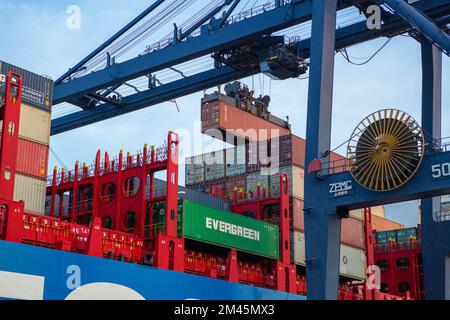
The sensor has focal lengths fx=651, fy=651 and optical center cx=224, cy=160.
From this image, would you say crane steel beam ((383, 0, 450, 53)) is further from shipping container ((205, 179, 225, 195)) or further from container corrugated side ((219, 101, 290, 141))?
shipping container ((205, 179, 225, 195))

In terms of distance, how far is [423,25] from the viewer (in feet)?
78.7

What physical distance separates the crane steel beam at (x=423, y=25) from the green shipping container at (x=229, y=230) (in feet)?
38.1

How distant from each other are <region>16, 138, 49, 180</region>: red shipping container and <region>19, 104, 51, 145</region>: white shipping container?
299 millimetres

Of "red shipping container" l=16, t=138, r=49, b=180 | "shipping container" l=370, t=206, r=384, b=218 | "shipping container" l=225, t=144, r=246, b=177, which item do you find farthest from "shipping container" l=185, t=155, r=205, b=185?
"red shipping container" l=16, t=138, r=49, b=180

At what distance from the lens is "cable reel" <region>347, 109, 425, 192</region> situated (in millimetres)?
22578

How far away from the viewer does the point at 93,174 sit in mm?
30516

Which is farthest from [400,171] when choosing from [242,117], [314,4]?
[242,117]

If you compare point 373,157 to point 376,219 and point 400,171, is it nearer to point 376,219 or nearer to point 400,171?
point 400,171

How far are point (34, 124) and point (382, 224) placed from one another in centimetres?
3495

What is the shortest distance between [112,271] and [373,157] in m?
10.3

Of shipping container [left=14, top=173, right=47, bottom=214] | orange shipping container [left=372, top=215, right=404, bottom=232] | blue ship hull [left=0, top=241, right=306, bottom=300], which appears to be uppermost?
orange shipping container [left=372, top=215, right=404, bottom=232]

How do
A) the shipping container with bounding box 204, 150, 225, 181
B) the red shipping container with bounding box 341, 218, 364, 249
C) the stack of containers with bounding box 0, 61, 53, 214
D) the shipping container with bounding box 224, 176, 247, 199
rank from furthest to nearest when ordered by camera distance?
1. the shipping container with bounding box 204, 150, 225, 181
2. the shipping container with bounding box 224, 176, 247, 199
3. the red shipping container with bounding box 341, 218, 364, 249
4. the stack of containers with bounding box 0, 61, 53, 214

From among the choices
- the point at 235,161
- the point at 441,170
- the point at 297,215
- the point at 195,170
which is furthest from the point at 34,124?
the point at 195,170

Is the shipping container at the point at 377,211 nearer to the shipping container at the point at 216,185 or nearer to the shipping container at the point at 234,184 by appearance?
the shipping container at the point at 216,185
